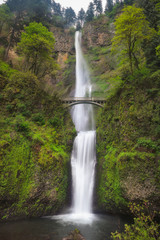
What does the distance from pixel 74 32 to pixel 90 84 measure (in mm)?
24122

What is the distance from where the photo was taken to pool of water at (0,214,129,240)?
27.1 feet

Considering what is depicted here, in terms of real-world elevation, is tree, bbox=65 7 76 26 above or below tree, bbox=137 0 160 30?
above

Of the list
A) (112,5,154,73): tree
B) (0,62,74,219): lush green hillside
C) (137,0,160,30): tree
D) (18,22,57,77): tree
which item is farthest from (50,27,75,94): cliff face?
(137,0,160,30): tree

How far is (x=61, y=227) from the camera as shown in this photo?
9.67 m

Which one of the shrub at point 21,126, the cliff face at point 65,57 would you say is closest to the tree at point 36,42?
the shrub at point 21,126

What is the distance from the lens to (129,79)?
15367mm

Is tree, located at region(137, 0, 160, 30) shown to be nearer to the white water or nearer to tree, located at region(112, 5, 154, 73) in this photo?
tree, located at region(112, 5, 154, 73)

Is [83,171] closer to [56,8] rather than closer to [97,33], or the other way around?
[97,33]

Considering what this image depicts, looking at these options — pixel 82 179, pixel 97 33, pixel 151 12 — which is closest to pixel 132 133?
pixel 82 179

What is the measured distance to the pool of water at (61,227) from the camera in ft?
27.1

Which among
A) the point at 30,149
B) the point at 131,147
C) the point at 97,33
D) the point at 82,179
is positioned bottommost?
the point at 82,179

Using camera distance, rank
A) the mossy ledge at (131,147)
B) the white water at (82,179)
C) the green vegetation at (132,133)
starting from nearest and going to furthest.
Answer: the mossy ledge at (131,147)
the green vegetation at (132,133)
the white water at (82,179)

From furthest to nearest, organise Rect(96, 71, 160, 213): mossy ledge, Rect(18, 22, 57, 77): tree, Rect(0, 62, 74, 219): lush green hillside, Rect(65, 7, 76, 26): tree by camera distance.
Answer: Rect(65, 7, 76, 26): tree
Rect(18, 22, 57, 77): tree
Rect(0, 62, 74, 219): lush green hillside
Rect(96, 71, 160, 213): mossy ledge

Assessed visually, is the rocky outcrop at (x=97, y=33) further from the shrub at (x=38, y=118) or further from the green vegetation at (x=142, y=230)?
the green vegetation at (x=142, y=230)
